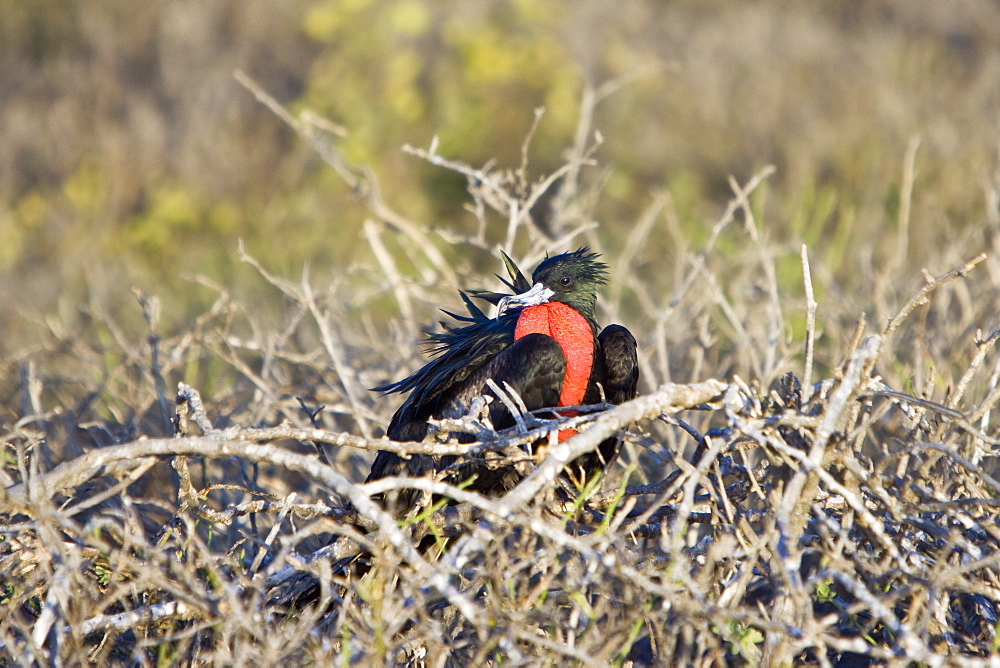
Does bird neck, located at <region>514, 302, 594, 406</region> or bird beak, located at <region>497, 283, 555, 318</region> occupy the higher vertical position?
bird beak, located at <region>497, 283, 555, 318</region>

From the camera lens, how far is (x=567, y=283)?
2.72 m

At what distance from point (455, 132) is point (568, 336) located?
3966 millimetres

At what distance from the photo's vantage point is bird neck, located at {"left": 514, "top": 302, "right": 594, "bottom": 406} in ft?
8.40

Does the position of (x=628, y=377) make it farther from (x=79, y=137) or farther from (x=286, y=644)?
(x=79, y=137)

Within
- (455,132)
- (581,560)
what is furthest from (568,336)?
(455,132)

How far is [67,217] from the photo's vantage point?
6656 millimetres

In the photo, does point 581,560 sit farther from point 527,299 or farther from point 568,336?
point 527,299

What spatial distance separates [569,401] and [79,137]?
20.0 feet

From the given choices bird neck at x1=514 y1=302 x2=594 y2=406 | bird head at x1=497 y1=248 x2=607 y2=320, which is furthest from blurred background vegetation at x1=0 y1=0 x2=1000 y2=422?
bird neck at x1=514 y1=302 x2=594 y2=406

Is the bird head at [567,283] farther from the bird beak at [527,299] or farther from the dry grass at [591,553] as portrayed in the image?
the dry grass at [591,553]

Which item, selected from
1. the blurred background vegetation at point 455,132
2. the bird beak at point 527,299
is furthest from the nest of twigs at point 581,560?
the blurred background vegetation at point 455,132

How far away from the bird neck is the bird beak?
2cm

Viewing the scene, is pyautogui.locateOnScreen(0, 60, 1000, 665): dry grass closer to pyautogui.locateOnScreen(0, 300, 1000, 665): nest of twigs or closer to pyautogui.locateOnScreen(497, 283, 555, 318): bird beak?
pyautogui.locateOnScreen(0, 300, 1000, 665): nest of twigs

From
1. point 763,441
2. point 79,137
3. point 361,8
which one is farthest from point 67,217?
point 763,441
